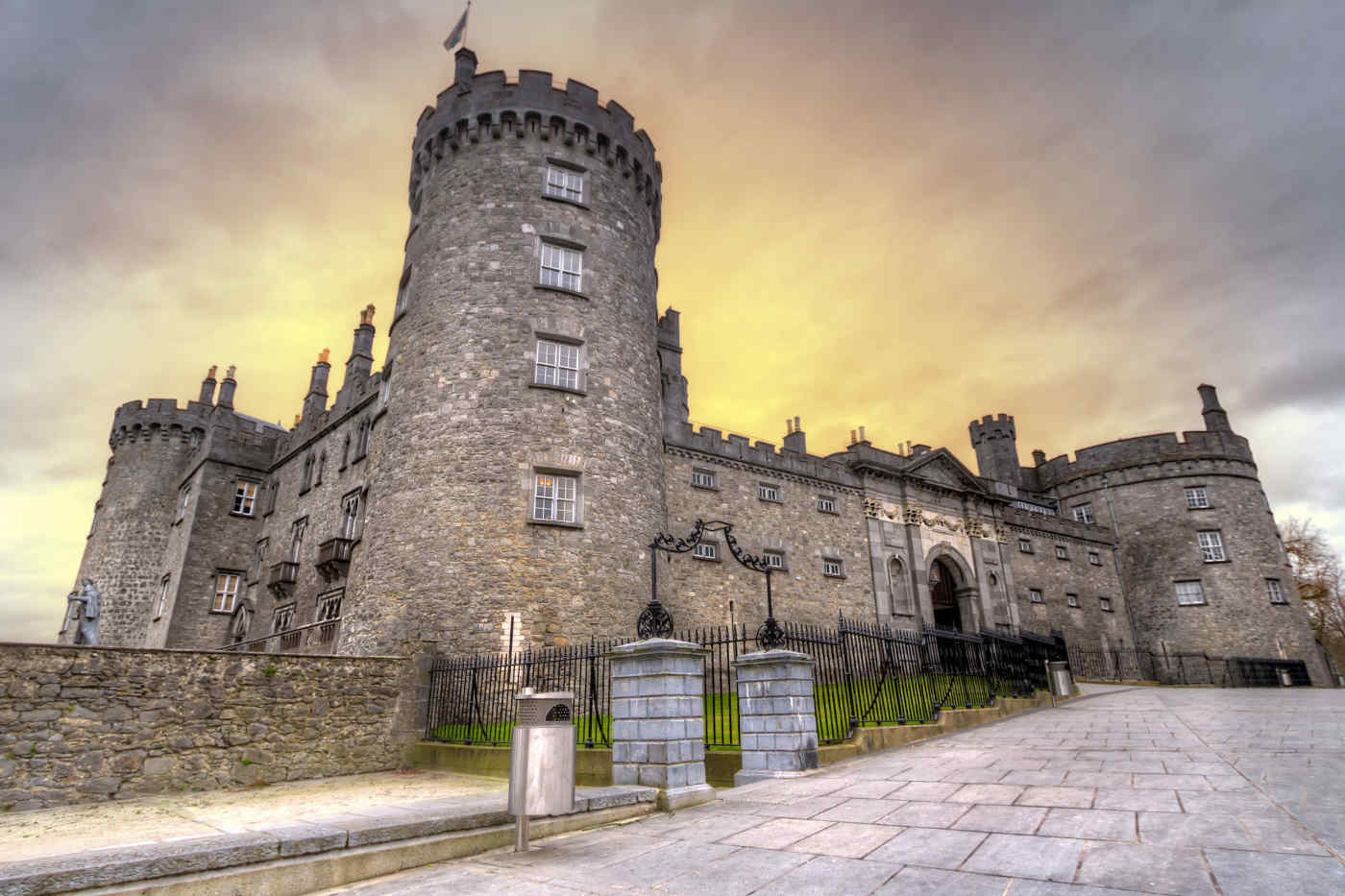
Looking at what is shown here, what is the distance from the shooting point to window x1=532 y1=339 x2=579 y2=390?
18.3 metres

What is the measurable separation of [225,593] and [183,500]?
4.92 m

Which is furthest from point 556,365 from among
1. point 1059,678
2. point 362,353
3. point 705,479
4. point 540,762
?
point 1059,678

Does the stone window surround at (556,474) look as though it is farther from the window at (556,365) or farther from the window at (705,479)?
the window at (705,479)

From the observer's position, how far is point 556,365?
1861 centimetres

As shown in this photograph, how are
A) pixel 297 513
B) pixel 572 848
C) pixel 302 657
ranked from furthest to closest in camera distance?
pixel 297 513 → pixel 302 657 → pixel 572 848

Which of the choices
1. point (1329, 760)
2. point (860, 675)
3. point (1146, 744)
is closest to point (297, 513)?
point (860, 675)

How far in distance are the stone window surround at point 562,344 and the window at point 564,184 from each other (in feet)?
14.6

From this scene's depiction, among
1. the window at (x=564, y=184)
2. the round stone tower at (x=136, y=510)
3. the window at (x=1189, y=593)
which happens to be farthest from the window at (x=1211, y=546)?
the round stone tower at (x=136, y=510)

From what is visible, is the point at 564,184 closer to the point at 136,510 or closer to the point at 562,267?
the point at 562,267

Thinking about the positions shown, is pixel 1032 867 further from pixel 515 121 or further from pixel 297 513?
pixel 297 513

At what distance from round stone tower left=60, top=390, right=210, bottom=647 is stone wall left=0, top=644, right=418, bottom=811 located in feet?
67.4

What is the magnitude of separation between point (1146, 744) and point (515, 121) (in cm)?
2056

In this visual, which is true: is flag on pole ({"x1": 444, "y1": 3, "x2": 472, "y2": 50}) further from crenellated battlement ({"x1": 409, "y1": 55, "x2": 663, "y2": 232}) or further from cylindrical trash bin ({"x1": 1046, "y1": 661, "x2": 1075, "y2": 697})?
cylindrical trash bin ({"x1": 1046, "y1": 661, "x2": 1075, "y2": 697})

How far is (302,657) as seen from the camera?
12.1 m
